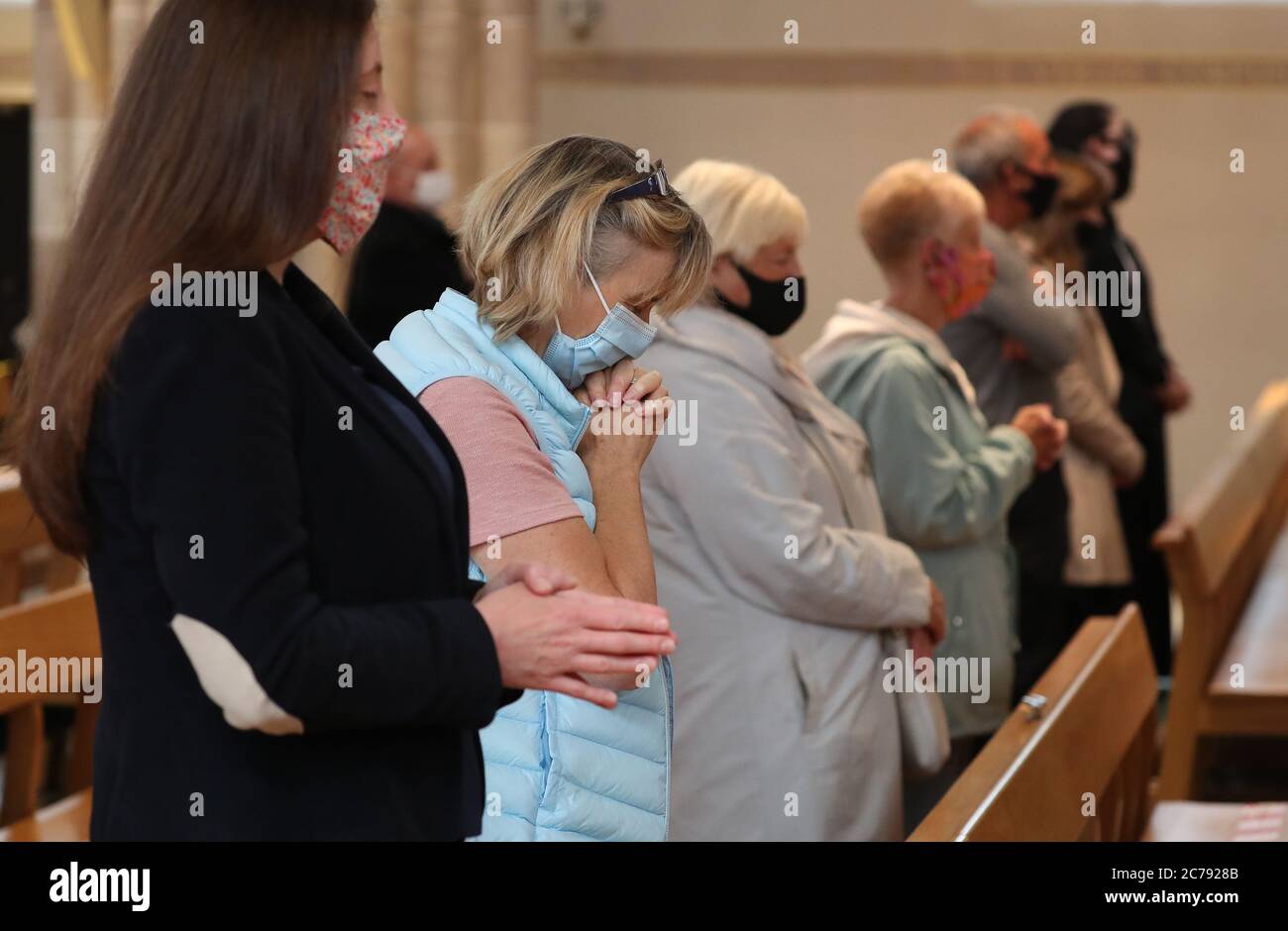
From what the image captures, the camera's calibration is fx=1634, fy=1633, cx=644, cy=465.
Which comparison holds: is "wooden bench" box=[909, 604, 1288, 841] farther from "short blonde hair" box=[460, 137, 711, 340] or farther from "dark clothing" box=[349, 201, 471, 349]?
"dark clothing" box=[349, 201, 471, 349]

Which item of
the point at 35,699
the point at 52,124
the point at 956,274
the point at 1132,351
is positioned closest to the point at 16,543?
the point at 35,699

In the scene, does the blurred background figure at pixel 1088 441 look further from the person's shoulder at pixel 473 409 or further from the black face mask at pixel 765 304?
the person's shoulder at pixel 473 409

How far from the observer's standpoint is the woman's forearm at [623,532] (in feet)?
6.36

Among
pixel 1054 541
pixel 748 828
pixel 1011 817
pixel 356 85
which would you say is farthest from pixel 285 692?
pixel 1054 541

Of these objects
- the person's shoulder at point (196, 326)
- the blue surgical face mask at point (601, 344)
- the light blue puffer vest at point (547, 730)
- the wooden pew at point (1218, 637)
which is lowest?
the wooden pew at point (1218, 637)

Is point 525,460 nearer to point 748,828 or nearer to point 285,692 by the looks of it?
point 285,692

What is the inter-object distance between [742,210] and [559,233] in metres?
1.14

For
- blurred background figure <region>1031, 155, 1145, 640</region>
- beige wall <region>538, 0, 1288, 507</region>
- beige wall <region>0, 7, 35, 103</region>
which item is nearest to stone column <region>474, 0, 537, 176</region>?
beige wall <region>538, 0, 1288, 507</region>

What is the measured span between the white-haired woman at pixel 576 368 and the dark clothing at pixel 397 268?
2951 mm

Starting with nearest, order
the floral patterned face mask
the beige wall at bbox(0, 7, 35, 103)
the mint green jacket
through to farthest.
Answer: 1. the floral patterned face mask
2. the mint green jacket
3. the beige wall at bbox(0, 7, 35, 103)

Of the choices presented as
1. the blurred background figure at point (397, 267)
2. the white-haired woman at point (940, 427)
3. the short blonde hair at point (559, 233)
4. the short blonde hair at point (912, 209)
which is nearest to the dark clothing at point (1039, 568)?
the white-haired woman at point (940, 427)

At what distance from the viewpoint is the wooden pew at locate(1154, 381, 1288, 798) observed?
3.97 m

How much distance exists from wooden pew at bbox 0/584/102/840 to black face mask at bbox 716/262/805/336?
4.15 feet

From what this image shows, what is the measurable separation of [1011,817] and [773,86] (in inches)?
304
